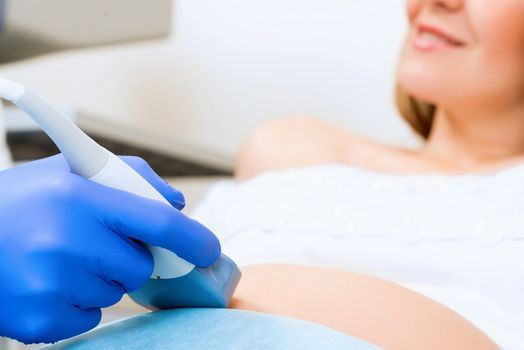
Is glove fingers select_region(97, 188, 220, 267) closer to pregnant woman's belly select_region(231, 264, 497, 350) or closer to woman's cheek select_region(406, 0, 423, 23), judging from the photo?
pregnant woman's belly select_region(231, 264, 497, 350)

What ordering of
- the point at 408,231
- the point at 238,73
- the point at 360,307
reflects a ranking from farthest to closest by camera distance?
the point at 238,73 → the point at 408,231 → the point at 360,307

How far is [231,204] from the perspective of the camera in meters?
0.97

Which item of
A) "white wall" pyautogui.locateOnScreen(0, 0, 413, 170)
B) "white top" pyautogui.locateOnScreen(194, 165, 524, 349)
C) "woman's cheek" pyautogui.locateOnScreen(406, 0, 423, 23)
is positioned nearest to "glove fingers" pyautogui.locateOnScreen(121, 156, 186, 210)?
"white top" pyautogui.locateOnScreen(194, 165, 524, 349)

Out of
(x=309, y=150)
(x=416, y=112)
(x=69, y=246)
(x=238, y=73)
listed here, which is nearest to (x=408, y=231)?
(x=309, y=150)

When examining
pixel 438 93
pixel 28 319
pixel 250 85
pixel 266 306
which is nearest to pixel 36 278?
pixel 28 319

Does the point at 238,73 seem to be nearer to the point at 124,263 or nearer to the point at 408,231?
the point at 408,231

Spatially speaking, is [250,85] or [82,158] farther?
[250,85]

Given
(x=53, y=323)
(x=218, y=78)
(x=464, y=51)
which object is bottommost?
(x=218, y=78)

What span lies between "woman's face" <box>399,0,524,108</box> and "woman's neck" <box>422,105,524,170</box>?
66mm

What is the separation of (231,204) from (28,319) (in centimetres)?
45

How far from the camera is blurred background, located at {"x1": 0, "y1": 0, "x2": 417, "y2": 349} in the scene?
1.55m

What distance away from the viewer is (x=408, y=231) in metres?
0.85

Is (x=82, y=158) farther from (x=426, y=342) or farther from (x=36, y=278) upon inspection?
(x=426, y=342)

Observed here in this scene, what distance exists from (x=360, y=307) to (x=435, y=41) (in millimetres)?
512
